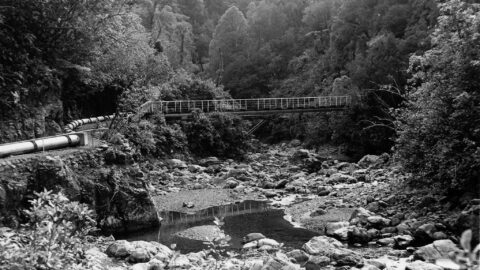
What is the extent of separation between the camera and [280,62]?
50.2 metres

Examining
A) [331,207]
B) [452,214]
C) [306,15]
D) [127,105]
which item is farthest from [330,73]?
[452,214]

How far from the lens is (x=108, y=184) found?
1302 cm

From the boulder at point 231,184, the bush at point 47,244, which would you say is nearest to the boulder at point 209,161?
the boulder at point 231,184

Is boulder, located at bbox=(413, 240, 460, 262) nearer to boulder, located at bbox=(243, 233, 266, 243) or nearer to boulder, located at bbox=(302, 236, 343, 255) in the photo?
boulder, located at bbox=(302, 236, 343, 255)

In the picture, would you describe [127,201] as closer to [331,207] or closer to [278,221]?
[278,221]

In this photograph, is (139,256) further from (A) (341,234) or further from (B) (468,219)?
(B) (468,219)

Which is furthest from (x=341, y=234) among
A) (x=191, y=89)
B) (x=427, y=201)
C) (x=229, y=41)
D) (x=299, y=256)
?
(x=229, y=41)

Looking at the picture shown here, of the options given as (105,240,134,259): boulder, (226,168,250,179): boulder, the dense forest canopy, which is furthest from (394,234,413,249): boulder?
(226,168,250,179): boulder

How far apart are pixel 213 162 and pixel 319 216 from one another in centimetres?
1482

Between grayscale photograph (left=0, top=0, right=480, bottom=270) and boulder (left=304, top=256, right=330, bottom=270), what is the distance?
1.3 inches

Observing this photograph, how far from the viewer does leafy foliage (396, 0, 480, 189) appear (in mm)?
12305

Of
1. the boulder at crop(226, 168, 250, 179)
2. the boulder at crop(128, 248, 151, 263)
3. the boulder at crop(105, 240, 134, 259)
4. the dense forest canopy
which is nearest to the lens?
the boulder at crop(128, 248, 151, 263)

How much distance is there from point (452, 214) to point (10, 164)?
430 inches

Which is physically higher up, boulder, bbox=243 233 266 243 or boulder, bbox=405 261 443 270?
boulder, bbox=405 261 443 270
